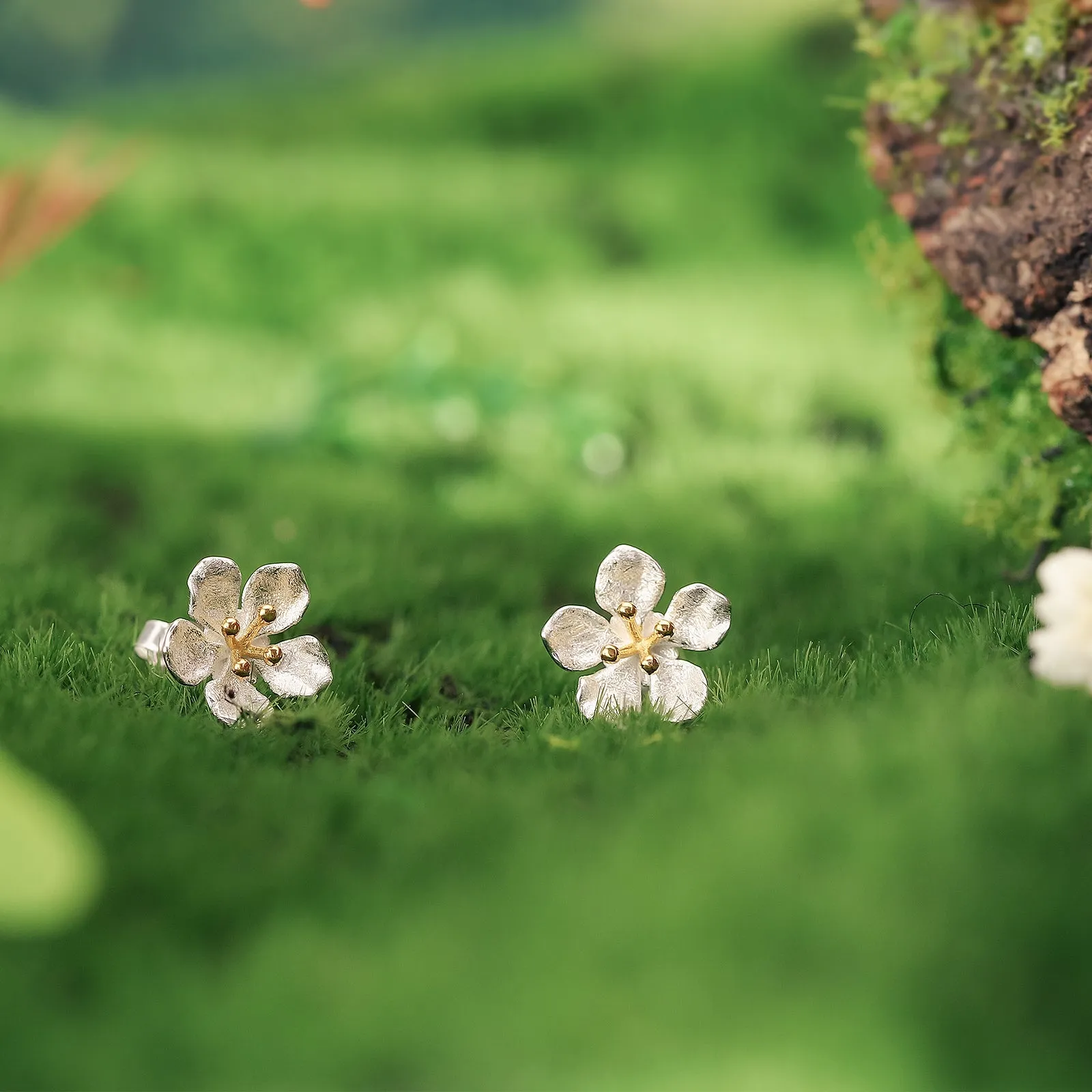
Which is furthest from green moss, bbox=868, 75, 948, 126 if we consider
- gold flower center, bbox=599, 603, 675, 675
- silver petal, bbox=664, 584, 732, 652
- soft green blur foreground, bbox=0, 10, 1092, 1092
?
gold flower center, bbox=599, 603, 675, 675

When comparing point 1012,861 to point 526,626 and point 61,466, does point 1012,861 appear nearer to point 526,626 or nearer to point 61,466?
point 526,626

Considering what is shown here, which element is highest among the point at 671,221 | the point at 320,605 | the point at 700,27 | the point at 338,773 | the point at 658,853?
the point at 700,27

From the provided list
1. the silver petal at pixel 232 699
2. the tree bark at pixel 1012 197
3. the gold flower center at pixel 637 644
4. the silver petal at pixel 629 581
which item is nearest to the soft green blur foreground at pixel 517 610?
the silver petal at pixel 232 699

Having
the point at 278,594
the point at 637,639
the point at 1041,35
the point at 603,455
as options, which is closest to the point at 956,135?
the point at 1041,35

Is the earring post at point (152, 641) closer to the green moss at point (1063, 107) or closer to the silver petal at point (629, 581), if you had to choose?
the silver petal at point (629, 581)

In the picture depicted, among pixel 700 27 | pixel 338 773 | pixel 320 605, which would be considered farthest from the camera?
pixel 700 27

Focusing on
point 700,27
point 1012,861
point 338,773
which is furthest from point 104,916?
point 700,27

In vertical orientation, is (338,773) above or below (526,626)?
below
